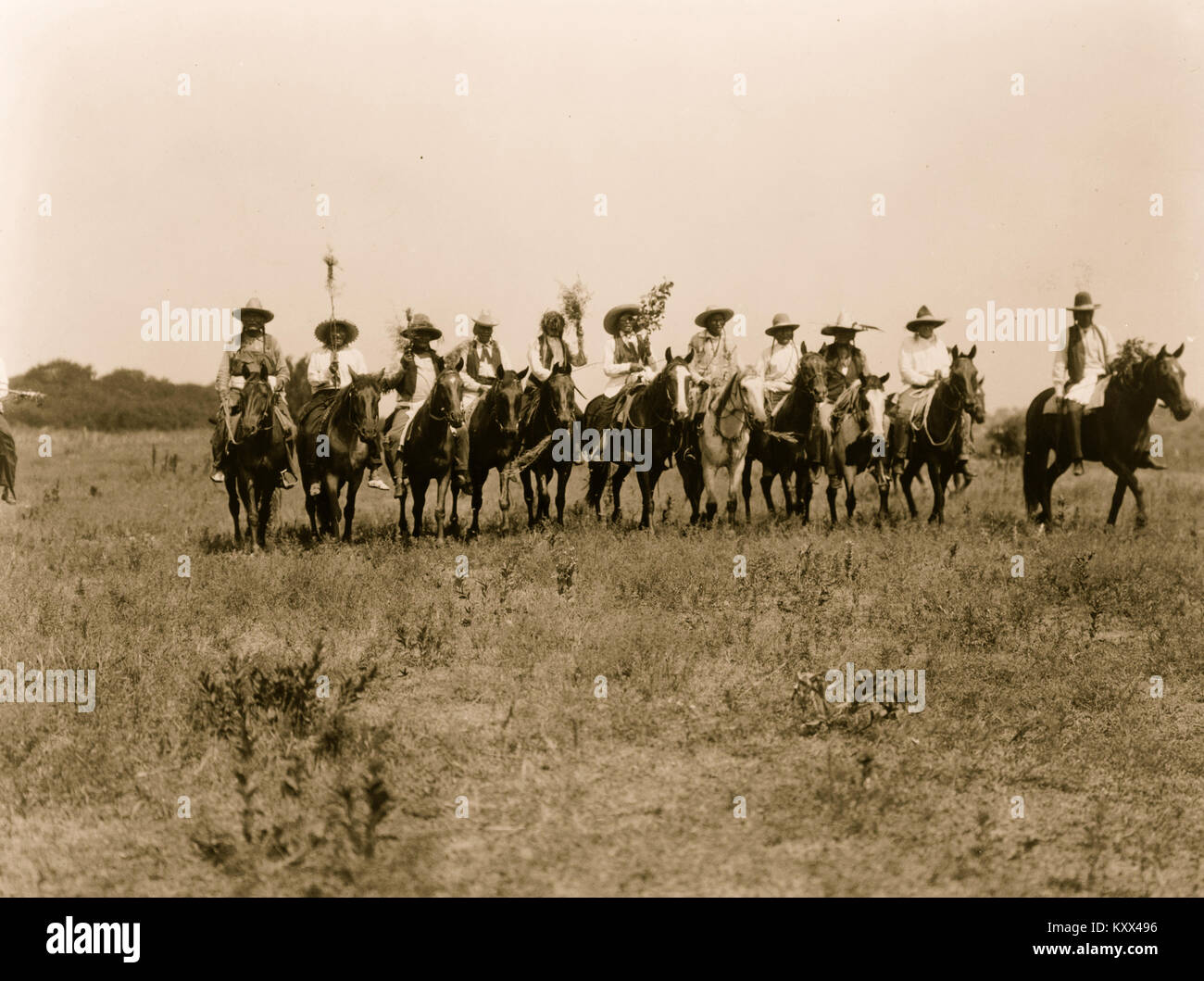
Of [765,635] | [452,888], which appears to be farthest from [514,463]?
[452,888]

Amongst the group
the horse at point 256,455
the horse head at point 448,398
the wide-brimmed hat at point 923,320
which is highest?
the wide-brimmed hat at point 923,320

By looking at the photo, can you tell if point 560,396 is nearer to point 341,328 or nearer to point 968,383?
point 341,328

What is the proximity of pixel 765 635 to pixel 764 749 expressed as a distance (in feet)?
6.97

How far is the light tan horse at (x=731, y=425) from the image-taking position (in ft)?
42.8

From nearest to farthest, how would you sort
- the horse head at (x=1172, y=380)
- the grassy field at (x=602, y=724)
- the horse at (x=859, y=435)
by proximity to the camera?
the grassy field at (x=602, y=724) → the horse head at (x=1172, y=380) → the horse at (x=859, y=435)

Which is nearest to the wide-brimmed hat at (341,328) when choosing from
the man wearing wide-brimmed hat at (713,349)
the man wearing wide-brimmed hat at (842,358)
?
the man wearing wide-brimmed hat at (713,349)

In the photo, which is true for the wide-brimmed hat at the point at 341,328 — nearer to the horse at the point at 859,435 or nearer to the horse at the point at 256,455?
the horse at the point at 256,455

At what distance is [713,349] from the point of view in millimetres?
13984

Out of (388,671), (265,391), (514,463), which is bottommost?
(388,671)

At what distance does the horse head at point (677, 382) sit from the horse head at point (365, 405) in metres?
3.69

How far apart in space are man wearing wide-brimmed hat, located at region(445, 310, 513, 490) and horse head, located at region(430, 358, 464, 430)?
1.49ft

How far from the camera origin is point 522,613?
8781mm

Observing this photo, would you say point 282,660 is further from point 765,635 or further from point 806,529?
point 806,529

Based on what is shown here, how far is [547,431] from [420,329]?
84.2 inches
